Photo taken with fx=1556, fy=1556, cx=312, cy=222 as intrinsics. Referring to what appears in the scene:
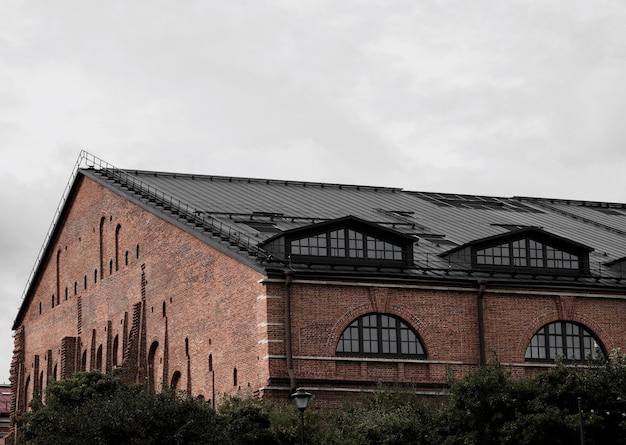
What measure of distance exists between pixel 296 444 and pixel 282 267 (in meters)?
9.63

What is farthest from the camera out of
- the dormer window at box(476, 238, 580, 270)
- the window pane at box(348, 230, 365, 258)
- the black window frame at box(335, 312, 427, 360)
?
the dormer window at box(476, 238, 580, 270)

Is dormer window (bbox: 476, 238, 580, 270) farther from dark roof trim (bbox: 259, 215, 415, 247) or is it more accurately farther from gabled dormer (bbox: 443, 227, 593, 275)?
dark roof trim (bbox: 259, 215, 415, 247)

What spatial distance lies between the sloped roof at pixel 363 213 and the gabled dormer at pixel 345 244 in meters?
0.66

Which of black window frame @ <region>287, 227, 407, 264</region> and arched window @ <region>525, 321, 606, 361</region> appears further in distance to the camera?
arched window @ <region>525, 321, 606, 361</region>

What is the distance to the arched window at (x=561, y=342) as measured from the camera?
63.0m

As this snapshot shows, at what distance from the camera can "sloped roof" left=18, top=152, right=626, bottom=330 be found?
63.7 meters

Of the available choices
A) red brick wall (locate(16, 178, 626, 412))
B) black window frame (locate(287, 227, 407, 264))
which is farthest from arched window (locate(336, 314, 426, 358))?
black window frame (locate(287, 227, 407, 264))

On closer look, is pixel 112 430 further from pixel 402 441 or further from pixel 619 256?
pixel 619 256

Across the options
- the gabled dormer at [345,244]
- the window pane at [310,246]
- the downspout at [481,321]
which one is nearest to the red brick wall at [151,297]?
the gabled dormer at [345,244]

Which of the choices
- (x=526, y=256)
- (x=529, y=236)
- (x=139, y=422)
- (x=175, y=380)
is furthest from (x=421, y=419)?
(x=175, y=380)

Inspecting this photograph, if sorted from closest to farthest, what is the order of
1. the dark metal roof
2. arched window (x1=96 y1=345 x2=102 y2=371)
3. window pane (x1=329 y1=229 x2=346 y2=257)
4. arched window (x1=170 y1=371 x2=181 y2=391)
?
1. window pane (x1=329 y1=229 x2=346 y2=257)
2. the dark metal roof
3. arched window (x1=170 y1=371 x2=181 y2=391)
4. arched window (x1=96 y1=345 x2=102 y2=371)

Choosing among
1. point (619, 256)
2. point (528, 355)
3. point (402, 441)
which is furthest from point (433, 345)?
point (619, 256)

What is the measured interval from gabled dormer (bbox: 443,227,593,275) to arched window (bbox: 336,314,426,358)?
480 cm

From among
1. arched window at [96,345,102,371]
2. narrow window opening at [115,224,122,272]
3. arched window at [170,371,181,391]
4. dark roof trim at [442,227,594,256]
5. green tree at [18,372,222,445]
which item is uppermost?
narrow window opening at [115,224,122,272]
